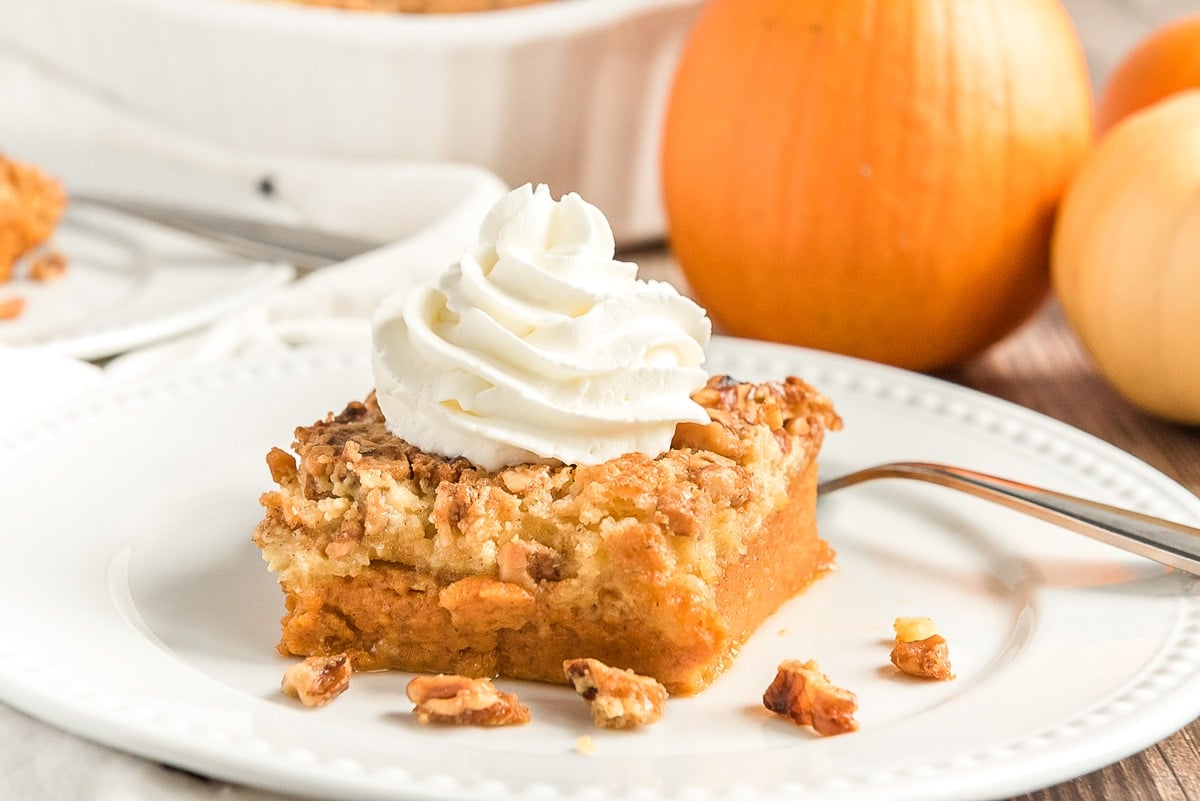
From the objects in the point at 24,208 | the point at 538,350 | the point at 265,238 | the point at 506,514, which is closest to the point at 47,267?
the point at 24,208

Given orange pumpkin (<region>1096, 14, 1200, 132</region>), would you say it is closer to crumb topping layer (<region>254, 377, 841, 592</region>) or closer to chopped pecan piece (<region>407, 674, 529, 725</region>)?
crumb topping layer (<region>254, 377, 841, 592</region>)

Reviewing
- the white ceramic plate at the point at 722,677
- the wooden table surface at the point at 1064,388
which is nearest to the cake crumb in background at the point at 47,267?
the white ceramic plate at the point at 722,677

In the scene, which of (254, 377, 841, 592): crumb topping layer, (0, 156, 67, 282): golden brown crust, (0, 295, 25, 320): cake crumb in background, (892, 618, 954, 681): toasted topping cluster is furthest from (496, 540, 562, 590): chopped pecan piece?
(0, 156, 67, 282): golden brown crust

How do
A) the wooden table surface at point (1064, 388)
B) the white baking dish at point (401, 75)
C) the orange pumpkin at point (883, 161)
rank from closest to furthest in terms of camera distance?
the wooden table surface at point (1064, 388)
the orange pumpkin at point (883, 161)
the white baking dish at point (401, 75)

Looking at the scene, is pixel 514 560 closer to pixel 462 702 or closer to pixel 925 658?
pixel 462 702

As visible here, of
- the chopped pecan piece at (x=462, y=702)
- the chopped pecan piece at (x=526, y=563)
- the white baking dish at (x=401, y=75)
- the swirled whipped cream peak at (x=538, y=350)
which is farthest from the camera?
the white baking dish at (x=401, y=75)

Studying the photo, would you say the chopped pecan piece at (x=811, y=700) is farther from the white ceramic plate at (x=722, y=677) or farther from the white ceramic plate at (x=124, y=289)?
the white ceramic plate at (x=124, y=289)
